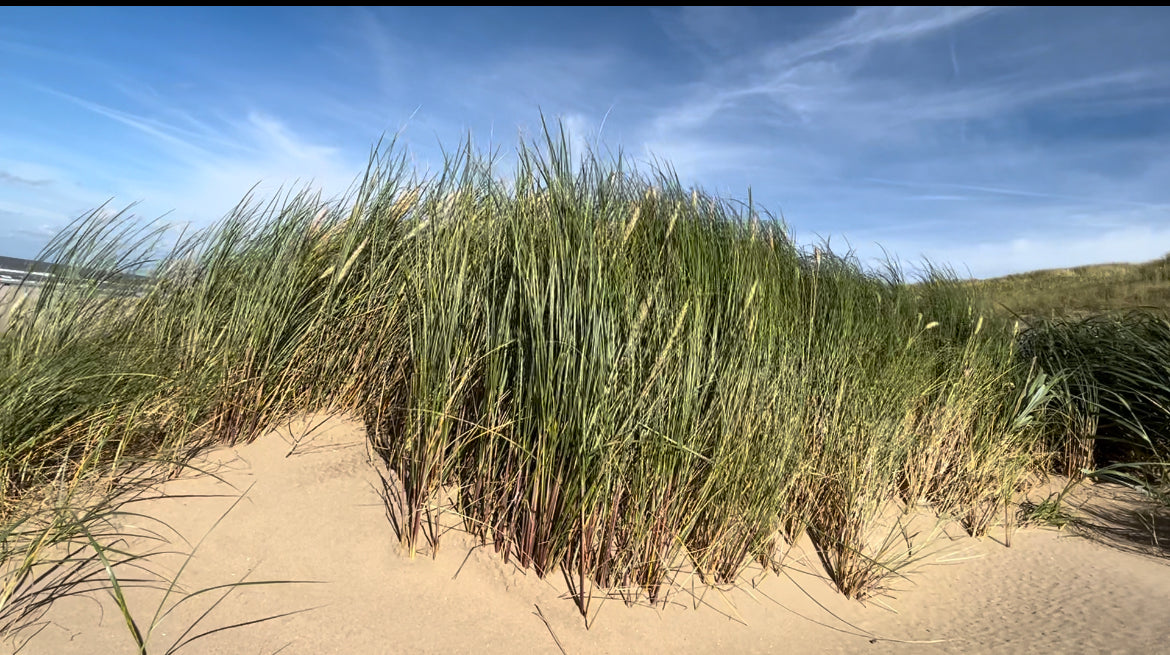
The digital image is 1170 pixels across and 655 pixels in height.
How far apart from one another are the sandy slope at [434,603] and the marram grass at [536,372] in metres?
0.14

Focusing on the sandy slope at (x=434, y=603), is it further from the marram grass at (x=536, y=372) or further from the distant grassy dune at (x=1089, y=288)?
the distant grassy dune at (x=1089, y=288)

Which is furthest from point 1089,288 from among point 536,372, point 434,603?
point 434,603

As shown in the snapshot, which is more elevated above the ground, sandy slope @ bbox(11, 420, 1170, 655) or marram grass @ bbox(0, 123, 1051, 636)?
marram grass @ bbox(0, 123, 1051, 636)

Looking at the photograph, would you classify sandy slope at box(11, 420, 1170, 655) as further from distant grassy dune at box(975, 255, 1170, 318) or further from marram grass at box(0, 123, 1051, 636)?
distant grassy dune at box(975, 255, 1170, 318)

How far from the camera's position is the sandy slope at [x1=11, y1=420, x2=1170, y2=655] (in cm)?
261

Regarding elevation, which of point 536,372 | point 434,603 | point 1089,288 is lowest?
point 434,603

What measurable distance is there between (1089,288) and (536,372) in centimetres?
1847

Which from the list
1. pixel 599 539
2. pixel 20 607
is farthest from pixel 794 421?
pixel 20 607

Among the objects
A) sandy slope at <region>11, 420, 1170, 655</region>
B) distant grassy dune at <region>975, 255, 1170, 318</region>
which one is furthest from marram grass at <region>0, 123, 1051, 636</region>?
distant grassy dune at <region>975, 255, 1170, 318</region>

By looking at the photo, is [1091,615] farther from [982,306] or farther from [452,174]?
[452,174]

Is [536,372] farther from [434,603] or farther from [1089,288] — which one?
[1089,288]

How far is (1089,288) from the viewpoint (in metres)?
16.6

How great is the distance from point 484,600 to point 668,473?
0.91 metres

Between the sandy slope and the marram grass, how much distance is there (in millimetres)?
140
